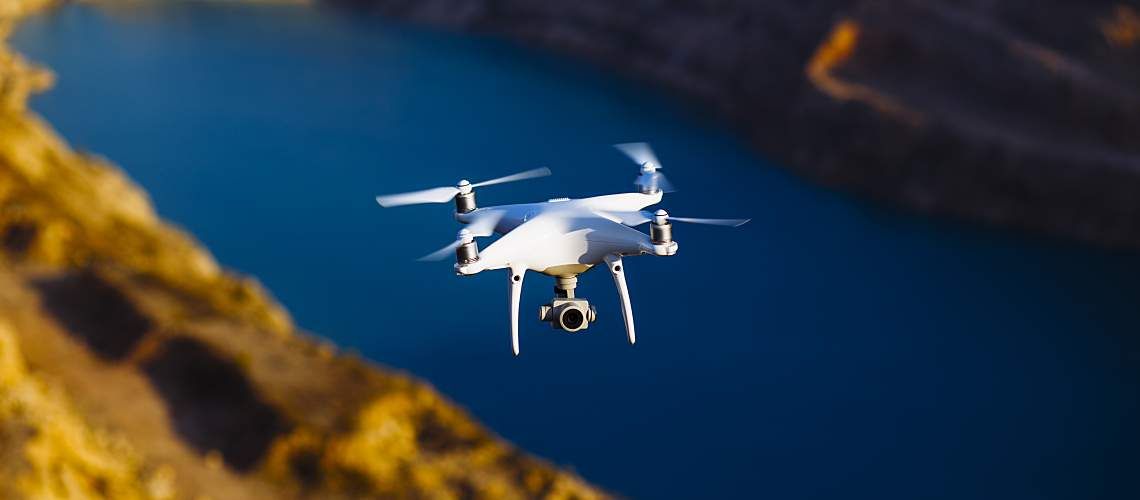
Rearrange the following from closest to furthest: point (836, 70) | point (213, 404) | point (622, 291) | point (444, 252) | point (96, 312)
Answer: point (444, 252), point (622, 291), point (213, 404), point (96, 312), point (836, 70)

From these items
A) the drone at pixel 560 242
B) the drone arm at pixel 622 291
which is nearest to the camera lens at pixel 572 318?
the drone at pixel 560 242

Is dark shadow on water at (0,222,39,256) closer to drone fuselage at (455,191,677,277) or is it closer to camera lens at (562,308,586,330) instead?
drone fuselage at (455,191,677,277)

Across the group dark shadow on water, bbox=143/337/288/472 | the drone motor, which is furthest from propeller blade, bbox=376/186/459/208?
dark shadow on water, bbox=143/337/288/472

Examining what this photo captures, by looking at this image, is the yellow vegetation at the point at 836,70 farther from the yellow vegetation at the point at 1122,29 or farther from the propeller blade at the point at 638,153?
the propeller blade at the point at 638,153

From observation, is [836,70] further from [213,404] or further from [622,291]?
[622,291]

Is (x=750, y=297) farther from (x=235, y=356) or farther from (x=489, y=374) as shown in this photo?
(x=235, y=356)

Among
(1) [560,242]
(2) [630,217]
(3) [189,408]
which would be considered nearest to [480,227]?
(1) [560,242]
